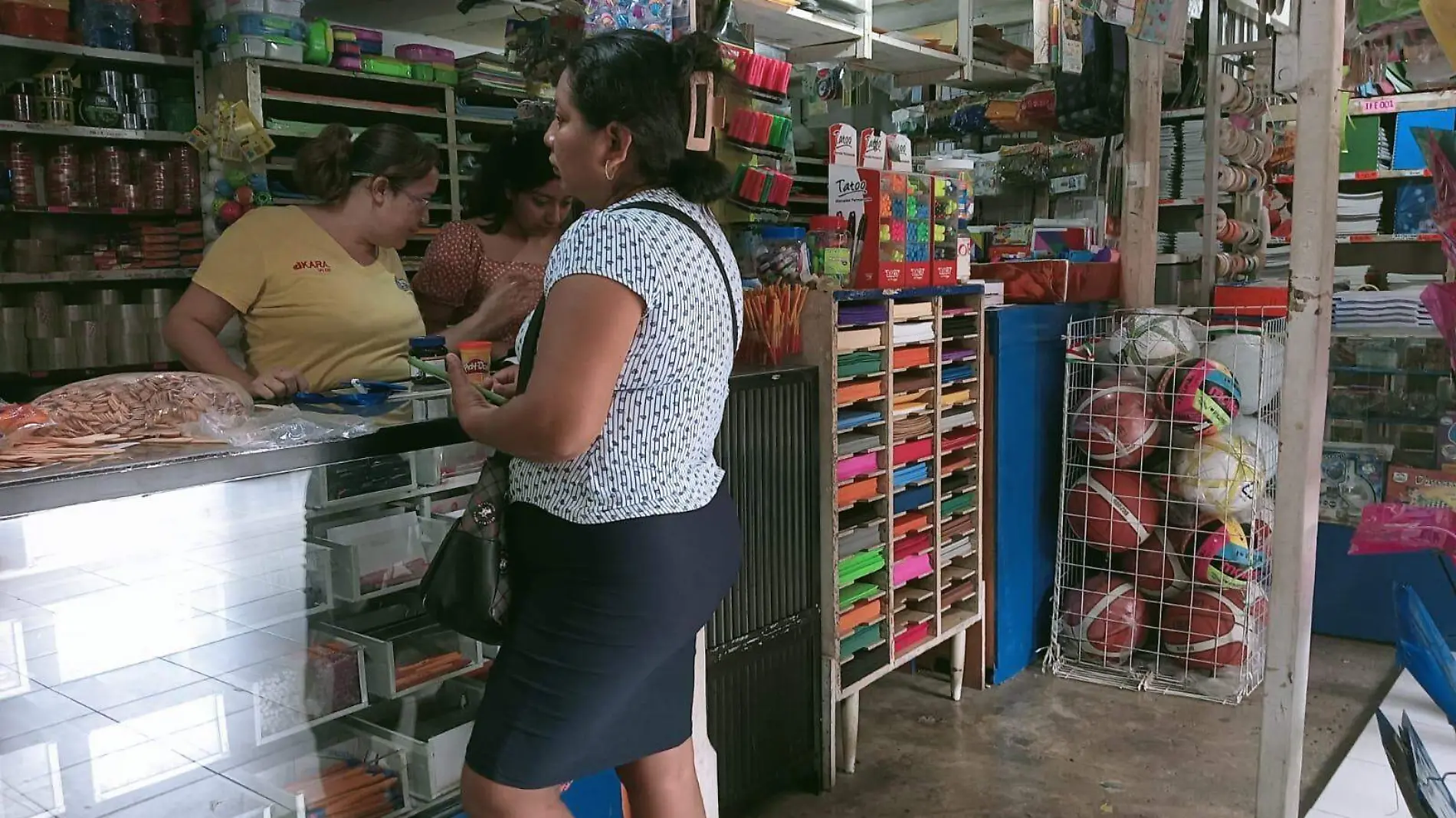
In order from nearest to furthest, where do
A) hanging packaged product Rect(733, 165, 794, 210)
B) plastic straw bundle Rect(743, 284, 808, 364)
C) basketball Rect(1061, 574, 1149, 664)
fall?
hanging packaged product Rect(733, 165, 794, 210) → plastic straw bundle Rect(743, 284, 808, 364) → basketball Rect(1061, 574, 1149, 664)

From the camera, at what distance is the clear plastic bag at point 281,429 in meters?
1.71

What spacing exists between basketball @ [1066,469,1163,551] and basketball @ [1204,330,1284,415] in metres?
0.45

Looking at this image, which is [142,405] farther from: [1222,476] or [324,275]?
[1222,476]

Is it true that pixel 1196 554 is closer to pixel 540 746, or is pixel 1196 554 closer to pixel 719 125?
pixel 719 125

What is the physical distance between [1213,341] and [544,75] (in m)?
2.47

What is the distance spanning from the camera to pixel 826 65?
5.76 meters

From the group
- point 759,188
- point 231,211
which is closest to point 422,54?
point 231,211

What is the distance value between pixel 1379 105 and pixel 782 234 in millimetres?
3907

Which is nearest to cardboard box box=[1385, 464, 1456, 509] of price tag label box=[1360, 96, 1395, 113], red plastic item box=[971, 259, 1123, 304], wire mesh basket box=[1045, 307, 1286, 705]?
wire mesh basket box=[1045, 307, 1286, 705]

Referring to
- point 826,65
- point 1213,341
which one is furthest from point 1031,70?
point 1213,341

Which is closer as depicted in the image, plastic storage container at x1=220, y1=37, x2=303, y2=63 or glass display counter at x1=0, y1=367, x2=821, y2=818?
glass display counter at x1=0, y1=367, x2=821, y2=818

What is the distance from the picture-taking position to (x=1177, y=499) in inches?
147

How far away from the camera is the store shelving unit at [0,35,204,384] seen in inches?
180

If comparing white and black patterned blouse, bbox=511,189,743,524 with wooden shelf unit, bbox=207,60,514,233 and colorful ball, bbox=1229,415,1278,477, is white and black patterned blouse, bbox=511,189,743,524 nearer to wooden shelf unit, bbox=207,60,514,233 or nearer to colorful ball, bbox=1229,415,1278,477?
colorful ball, bbox=1229,415,1278,477
